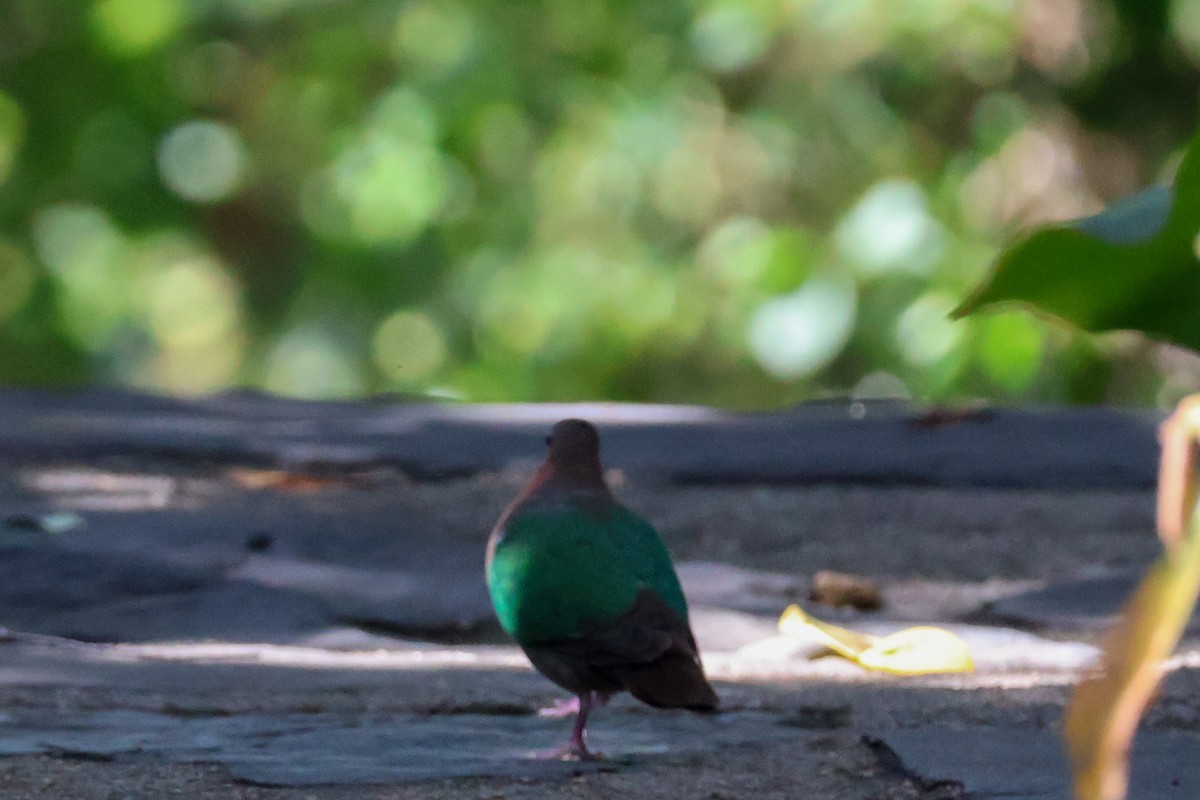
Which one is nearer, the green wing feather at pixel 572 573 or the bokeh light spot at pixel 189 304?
the green wing feather at pixel 572 573

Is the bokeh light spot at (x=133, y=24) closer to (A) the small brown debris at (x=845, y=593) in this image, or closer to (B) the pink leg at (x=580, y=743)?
(A) the small brown debris at (x=845, y=593)

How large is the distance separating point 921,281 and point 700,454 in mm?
2554

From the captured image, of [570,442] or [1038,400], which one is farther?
[1038,400]

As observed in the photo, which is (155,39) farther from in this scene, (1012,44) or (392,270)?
(1012,44)

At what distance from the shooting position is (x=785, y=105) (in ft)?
23.6

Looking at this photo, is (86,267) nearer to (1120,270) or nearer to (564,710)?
(564,710)

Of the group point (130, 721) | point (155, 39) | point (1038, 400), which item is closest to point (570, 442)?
point (130, 721)

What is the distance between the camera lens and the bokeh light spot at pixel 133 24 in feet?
25.0

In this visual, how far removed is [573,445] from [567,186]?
202 inches

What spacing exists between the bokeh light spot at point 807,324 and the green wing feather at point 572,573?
14.6 ft

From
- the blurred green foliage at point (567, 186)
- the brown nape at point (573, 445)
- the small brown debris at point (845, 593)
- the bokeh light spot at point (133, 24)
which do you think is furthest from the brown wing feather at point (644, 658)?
the bokeh light spot at point (133, 24)

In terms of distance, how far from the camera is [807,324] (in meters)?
6.26

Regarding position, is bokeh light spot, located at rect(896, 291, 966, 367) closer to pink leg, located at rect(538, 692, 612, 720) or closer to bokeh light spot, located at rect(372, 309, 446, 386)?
bokeh light spot, located at rect(372, 309, 446, 386)

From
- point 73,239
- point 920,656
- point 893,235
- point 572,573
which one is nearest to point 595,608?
point 572,573
